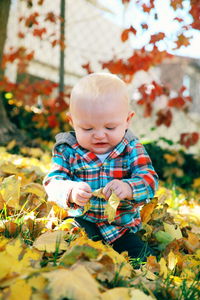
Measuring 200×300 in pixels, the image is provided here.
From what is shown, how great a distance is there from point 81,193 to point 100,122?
1.10ft

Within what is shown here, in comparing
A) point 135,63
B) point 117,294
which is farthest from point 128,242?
point 135,63

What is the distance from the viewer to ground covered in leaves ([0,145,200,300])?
1059 millimetres

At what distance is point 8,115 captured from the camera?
18.2ft

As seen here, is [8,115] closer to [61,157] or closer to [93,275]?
[61,157]

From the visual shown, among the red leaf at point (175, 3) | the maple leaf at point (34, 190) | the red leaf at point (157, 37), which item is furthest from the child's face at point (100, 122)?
the red leaf at point (157, 37)

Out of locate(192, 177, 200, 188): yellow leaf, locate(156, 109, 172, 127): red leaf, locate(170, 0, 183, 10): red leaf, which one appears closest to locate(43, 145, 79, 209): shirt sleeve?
locate(170, 0, 183, 10): red leaf

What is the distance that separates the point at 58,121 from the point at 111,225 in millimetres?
3684

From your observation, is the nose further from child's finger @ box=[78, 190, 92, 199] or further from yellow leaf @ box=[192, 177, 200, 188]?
yellow leaf @ box=[192, 177, 200, 188]

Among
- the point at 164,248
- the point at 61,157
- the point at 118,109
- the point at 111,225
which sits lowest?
the point at 164,248

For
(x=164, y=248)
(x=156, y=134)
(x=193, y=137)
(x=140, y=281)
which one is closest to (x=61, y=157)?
(x=164, y=248)

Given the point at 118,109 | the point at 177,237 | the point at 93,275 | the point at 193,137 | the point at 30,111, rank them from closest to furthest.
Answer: the point at 93,275 → the point at 118,109 → the point at 177,237 → the point at 193,137 → the point at 30,111

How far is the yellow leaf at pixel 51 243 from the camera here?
57.6 inches

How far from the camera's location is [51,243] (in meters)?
1.51

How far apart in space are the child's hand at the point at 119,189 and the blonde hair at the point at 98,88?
374mm
